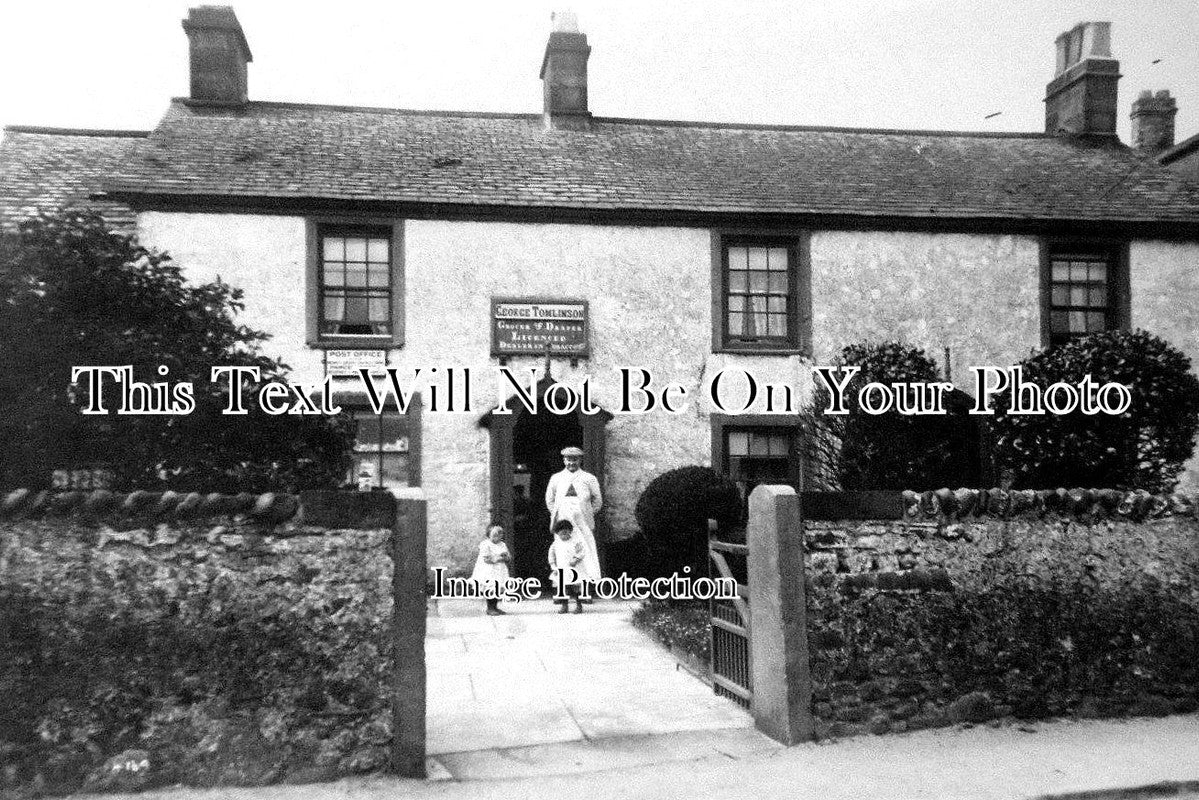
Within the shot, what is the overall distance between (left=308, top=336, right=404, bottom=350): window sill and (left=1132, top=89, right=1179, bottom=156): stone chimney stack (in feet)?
47.6

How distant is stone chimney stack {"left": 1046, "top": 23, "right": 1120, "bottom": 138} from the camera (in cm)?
1722

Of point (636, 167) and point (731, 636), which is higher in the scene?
→ point (636, 167)

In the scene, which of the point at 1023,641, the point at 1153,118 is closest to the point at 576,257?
the point at 1023,641

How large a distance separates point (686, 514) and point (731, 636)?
4.77m

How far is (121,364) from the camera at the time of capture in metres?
7.28

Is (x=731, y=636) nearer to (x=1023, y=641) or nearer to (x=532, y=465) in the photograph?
(x=1023, y=641)

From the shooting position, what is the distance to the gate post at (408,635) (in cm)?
589

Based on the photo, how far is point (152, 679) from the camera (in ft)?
18.4

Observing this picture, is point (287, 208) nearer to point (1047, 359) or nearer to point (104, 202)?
point (104, 202)

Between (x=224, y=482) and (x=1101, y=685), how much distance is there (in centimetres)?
664

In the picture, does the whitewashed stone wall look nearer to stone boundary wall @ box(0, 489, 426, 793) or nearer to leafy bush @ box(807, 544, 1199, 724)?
leafy bush @ box(807, 544, 1199, 724)

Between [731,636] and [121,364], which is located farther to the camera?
[731,636]

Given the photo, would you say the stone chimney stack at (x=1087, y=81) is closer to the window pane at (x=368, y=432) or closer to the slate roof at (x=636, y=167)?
the slate roof at (x=636, y=167)

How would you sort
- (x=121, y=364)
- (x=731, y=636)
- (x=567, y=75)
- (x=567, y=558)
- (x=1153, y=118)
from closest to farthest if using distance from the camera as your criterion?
(x=121, y=364)
(x=731, y=636)
(x=567, y=558)
(x=567, y=75)
(x=1153, y=118)
